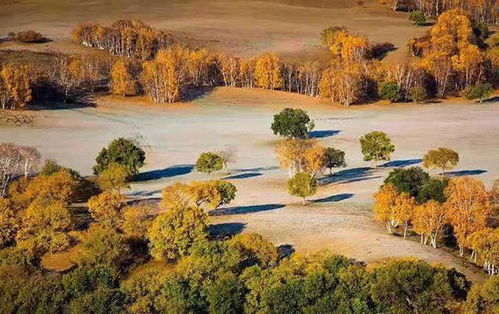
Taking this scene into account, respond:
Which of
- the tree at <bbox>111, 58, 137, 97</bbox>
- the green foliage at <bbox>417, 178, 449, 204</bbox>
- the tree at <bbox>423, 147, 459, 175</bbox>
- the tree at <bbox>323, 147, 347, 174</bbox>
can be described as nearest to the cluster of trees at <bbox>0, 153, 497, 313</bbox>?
the green foliage at <bbox>417, 178, 449, 204</bbox>

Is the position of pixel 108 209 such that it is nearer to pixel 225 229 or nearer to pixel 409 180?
pixel 225 229

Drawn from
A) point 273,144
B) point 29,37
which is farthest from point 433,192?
point 29,37

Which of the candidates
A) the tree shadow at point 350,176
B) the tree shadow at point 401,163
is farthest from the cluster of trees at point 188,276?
the tree shadow at point 401,163

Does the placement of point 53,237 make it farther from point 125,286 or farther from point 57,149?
point 57,149

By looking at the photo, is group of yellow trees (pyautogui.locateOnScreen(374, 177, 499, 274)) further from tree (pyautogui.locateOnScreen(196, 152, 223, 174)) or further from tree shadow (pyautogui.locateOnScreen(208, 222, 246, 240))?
tree (pyautogui.locateOnScreen(196, 152, 223, 174))

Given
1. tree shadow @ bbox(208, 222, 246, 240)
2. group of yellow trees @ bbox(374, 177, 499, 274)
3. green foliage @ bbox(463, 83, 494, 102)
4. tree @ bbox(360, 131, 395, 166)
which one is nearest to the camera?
group of yellow trees @ bbox(374, 177, 499, 274)

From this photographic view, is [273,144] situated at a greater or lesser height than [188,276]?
lesser
